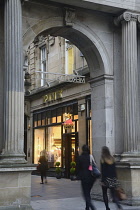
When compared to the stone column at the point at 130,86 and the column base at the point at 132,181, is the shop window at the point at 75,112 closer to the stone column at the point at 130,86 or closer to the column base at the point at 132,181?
the stone column at the point at 130,86

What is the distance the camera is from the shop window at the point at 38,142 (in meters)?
30.8

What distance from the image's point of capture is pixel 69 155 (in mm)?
27078

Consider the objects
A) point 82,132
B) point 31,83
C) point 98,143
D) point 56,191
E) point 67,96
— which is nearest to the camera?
point 98,143

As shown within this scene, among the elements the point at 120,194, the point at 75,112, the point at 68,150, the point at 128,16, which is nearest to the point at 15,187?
the point at 120,194

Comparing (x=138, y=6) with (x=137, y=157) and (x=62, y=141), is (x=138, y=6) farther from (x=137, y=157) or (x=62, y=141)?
(x=62, y=141)

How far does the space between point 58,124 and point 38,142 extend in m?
4.02

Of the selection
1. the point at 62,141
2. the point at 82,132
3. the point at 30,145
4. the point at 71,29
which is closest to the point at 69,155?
the point at 62,141

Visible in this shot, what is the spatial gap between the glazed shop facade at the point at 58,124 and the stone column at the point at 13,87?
1101cm

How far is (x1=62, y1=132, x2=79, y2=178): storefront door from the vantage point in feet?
86.8

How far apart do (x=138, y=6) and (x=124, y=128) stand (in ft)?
16.1

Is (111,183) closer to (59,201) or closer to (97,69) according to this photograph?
(59,201)

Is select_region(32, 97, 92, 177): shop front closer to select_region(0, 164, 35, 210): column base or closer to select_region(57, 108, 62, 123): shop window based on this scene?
select_region(57, 108, 62, 123): shop window

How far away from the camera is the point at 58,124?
92.9 feet

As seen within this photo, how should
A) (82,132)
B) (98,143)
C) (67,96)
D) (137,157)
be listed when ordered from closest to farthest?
1. (137,157)
2. (98,143)
3. (82,132)
4. (67,96)
